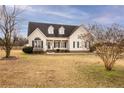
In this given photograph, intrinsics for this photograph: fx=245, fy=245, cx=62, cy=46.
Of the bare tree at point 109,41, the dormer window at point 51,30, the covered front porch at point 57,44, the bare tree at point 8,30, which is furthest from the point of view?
the covered front porch at point 57,44

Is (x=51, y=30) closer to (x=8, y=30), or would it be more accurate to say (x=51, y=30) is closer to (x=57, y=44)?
(x=57, y=44)

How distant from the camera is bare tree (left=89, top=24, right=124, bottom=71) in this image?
18.0 ft

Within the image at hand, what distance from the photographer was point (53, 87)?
4277 millimetres

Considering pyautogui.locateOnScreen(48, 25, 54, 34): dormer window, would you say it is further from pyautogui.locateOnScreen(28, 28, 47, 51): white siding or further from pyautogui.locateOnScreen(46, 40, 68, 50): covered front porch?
pyautogui.locateOnScreen(46, 40, 68, 50): covered front porch

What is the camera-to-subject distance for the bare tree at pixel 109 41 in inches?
215

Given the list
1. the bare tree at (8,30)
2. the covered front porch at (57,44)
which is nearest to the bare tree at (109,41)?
the bare tree at (8,30)

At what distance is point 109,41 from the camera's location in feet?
18.4

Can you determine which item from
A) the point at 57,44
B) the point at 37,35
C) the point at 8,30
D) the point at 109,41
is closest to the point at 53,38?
the point at 57,44

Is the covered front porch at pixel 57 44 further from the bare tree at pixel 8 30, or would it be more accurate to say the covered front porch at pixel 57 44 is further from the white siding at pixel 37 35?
the bare tree at pixel 8 30

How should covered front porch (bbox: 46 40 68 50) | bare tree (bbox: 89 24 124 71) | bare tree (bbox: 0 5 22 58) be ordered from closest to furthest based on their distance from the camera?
bare tree (bbox: 89 24 124 71)
bare tree (bbox: 0 5 22 58)
covered front porch (bbox: 46 40 68 50)

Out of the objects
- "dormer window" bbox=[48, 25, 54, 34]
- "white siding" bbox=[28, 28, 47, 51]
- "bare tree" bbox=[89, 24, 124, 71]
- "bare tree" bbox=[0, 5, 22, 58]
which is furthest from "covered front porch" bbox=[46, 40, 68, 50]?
"bare tree" bbox=[89, 24, 124, 71]

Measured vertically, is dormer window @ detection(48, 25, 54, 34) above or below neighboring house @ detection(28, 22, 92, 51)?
above
